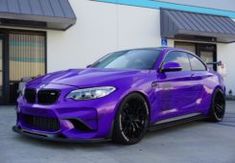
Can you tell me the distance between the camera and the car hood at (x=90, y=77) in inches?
215

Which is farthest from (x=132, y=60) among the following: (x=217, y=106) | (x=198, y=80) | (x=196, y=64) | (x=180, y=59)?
(x=217, y=106)

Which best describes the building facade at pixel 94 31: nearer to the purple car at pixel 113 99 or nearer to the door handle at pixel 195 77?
the door handle at pixel 195 77

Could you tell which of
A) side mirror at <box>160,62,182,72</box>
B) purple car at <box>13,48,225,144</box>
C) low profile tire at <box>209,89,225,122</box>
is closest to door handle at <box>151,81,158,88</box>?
purple car at <box>13,48,225,144</box>

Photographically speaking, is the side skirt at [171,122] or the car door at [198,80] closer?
the side skirt at [171,122]

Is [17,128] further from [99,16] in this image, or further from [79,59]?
[99,16]

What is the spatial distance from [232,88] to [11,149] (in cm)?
1307

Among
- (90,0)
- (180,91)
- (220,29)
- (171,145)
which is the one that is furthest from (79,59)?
(171,145)

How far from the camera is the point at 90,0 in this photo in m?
13.0

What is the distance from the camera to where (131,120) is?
5.72m

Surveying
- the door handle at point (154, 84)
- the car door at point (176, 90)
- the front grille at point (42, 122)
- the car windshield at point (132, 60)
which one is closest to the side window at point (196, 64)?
the car door at point (176, 90)

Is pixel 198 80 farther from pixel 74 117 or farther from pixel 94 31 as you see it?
pixel 94 31

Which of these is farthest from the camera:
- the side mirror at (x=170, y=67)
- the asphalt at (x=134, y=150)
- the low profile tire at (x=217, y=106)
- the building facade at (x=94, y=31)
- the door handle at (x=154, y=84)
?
the building facade at (x=94, y=31)

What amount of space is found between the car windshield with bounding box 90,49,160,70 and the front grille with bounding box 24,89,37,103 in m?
1.53

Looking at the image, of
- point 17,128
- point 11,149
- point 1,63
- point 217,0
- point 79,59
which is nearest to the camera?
point 11,149
